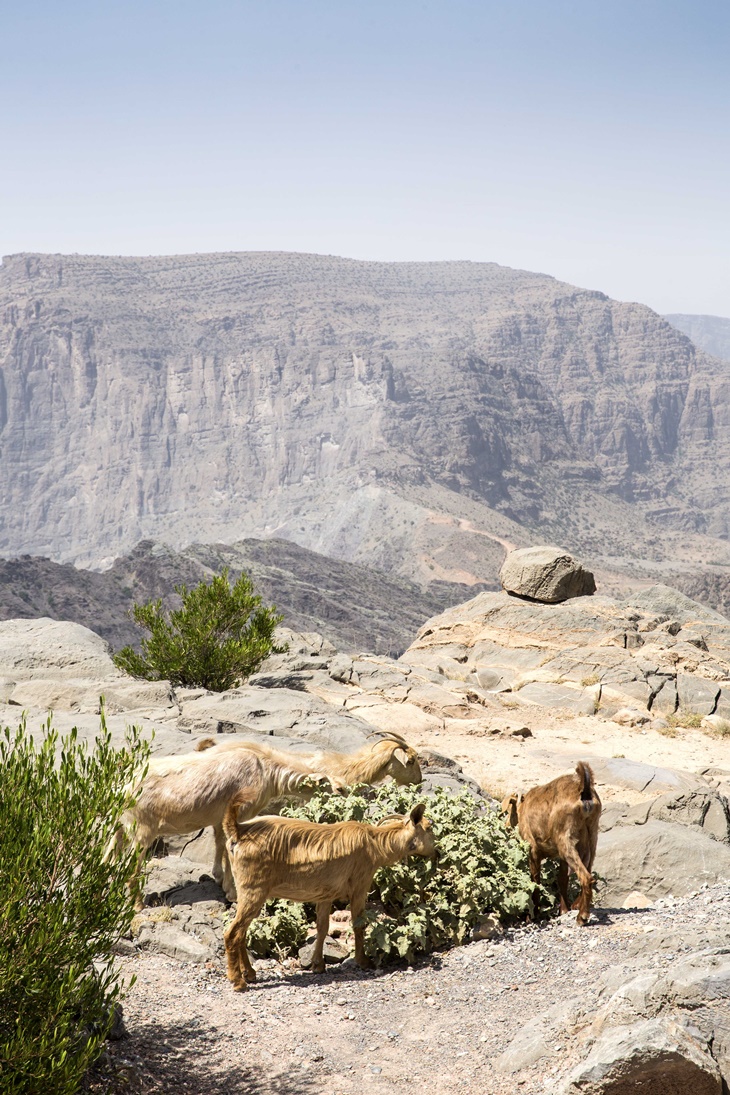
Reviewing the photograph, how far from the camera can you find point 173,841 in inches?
484

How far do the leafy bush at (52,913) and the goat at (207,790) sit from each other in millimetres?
3485

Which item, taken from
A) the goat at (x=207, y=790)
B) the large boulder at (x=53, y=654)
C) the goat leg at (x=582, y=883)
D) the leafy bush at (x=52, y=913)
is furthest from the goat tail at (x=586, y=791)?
the large boulder at (x=53, y=654)

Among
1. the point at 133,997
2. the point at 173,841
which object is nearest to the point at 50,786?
the point at 133,997

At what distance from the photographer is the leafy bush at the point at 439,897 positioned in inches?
370

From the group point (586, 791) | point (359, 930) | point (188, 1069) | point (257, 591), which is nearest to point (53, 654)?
point (359, 930)

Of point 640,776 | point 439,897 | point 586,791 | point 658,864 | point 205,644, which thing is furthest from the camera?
point 205,644

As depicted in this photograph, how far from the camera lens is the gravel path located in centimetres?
727

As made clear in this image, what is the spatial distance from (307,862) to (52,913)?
3.06 metres

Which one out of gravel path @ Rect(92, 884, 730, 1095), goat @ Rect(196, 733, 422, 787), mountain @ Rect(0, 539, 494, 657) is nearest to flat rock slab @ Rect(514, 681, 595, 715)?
goat @ Rect(196, 733, 422, 787)

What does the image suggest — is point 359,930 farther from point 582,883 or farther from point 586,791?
point 586,791

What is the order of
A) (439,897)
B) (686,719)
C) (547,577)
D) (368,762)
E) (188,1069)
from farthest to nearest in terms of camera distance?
1. (547,577)
2. (686,719)
3. (368,762)
4. (439,897)
5. (188,1069)

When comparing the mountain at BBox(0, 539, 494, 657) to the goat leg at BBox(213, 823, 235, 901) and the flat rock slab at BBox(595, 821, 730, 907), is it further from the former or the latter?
the flat rock slab at BBox(595, 821, 730, 907)

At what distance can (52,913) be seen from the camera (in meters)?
6.12

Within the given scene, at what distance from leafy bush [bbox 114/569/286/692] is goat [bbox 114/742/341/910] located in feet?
42.0
